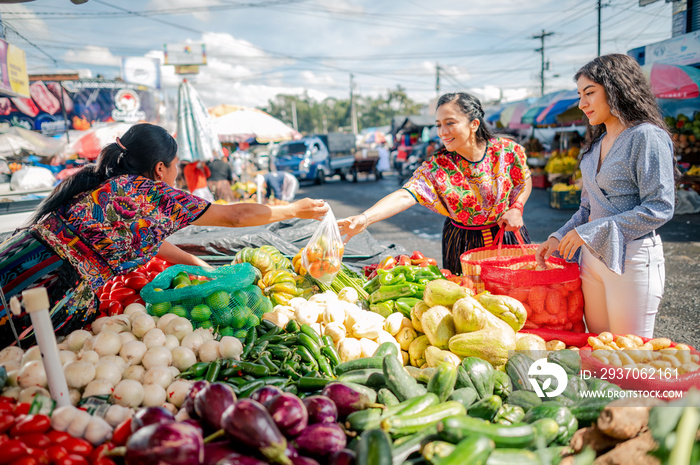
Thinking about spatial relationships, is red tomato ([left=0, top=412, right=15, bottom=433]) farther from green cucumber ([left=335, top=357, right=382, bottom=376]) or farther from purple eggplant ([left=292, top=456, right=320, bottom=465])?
green cucumber ([left=335, top=357, right=382, bottom=376])

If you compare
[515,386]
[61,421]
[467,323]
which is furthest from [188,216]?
[515,386]

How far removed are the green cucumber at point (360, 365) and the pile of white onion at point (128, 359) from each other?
0.52 metres

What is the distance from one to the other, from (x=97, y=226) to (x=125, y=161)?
399 millimetres

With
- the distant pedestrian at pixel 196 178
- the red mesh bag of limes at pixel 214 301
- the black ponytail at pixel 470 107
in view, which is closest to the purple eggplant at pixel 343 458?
the red mesh bag of limes at pixel 214 301

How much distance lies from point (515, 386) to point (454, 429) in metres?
0.70

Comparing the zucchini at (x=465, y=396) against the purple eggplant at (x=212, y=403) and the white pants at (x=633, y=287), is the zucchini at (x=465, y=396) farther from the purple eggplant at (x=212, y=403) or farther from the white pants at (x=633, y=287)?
the white pants at (x=633, y=287)

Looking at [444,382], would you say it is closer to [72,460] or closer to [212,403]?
[212,403]

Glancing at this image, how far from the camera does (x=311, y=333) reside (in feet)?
7.64

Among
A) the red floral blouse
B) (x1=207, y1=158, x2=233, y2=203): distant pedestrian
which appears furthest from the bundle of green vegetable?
(x1=207, y1=158, x2=233, y2=203): distant pedestrian

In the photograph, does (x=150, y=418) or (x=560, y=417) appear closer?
(x=150, y=418)

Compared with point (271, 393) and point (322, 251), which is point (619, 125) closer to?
point (322, 251)

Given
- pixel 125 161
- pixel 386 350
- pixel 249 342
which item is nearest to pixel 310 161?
pixel 125 161

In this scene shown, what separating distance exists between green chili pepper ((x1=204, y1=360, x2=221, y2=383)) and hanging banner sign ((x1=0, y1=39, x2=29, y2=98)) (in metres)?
4.38

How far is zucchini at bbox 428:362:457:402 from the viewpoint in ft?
5.47
